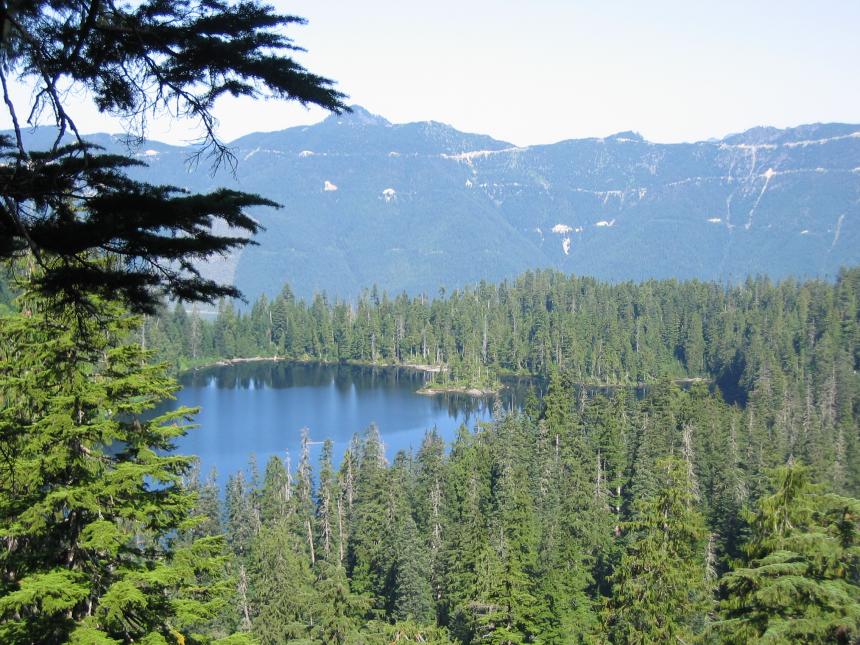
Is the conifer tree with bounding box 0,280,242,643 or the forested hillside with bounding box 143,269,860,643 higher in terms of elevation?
the conifer tree with bounding box 0,280,242,643

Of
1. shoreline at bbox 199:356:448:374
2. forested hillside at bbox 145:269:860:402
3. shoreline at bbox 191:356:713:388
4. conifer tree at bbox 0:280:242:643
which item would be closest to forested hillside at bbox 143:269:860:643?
conifer tree at bbox 0:280:242:643

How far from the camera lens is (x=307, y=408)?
85.0 meters

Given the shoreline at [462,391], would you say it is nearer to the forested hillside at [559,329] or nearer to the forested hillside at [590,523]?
the forested hillside at [559,329]

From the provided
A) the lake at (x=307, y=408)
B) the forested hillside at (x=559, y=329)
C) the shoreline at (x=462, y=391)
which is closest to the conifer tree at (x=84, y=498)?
the lake at (x=307, y=408)

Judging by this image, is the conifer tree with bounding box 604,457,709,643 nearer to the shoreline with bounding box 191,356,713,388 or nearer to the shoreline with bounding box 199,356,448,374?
the shoreline with bounding box 191,356,713,388

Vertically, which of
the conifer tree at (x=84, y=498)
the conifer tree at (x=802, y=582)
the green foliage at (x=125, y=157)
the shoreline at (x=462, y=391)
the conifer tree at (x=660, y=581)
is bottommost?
the shoreline at (x=462, y=391)

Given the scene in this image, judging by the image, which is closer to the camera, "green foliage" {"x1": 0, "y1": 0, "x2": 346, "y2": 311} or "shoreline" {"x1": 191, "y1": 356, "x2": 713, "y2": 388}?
"green foliage" {"x1": 0, "y1": 0, "x2": 346, "y2": 311}

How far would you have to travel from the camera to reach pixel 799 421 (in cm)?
6444

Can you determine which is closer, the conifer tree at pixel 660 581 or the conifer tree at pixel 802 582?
the conifer tree at pixel 802 582

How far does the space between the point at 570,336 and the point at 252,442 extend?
58289mm

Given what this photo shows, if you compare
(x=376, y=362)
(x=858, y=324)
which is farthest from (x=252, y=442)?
(x=858, y=324)

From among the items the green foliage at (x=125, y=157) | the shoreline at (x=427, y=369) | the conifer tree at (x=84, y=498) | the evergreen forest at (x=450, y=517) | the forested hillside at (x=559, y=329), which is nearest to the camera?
the green foliage at (x=125, y=157)

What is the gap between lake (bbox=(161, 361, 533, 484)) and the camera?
6650cm

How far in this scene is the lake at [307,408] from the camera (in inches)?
2618
